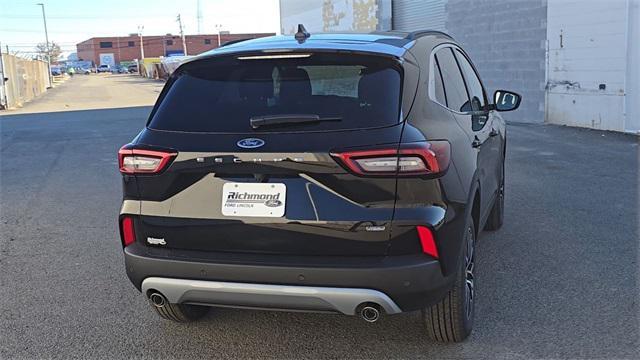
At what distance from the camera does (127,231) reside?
347 centimetres

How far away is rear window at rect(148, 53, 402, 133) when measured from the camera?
3.19m

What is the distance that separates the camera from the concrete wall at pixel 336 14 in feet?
71.1

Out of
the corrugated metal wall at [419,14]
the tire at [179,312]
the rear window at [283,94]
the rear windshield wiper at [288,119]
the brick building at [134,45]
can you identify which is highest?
the brick building at [134,45]

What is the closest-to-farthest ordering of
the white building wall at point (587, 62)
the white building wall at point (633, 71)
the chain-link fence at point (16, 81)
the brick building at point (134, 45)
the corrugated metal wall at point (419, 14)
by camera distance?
1. the white building wall at point (633, 71)
2. the white building wall at point (587, 62)
3. the corrugated metal wall at point (419, 14)
4. the chain-link fence at point (16, 81)
5. the brick building at point (134, 45)

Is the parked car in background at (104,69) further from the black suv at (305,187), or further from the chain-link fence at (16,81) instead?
the black suv at (305,187)

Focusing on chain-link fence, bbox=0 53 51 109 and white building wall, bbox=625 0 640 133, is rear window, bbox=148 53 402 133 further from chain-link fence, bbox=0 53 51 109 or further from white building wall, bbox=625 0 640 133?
chain-link fence, bbox=0 53 51 109

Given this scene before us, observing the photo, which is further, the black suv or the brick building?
the brick building

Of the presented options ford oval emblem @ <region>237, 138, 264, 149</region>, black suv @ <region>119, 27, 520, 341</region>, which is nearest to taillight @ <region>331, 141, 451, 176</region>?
black suv @ <region>119, 27, 520, 341</region>

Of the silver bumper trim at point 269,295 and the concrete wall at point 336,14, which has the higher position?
the concrete wall at point 336,14

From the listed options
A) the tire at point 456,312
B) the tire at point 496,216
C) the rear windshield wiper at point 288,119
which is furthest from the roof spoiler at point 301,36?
the tire at point 496,216

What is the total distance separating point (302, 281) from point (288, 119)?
31.3 inches

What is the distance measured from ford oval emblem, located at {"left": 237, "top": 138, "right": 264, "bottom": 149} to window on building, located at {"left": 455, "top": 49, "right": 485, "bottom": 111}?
2030 mm

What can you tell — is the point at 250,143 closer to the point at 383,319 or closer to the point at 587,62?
the point at 383,319

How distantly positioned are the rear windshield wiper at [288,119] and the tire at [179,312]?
1359mm
